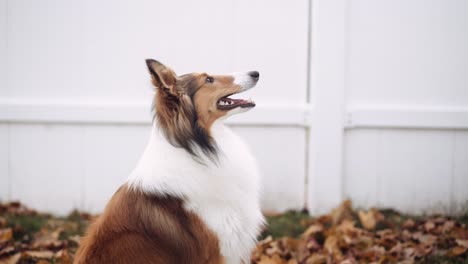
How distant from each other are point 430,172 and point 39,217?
374cm

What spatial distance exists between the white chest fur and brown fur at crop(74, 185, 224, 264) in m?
0.05

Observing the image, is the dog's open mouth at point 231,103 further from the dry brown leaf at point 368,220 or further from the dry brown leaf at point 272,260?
the dry brown leaf at point 368,220

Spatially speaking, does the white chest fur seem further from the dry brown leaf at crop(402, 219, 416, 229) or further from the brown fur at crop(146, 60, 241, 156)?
the dry brown leaf at crop(402, 219, 416, 229)

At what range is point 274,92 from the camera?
446cm

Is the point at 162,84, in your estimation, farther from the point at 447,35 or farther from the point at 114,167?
the point at 447,35

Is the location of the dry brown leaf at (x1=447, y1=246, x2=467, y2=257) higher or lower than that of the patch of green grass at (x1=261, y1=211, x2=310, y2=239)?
higher

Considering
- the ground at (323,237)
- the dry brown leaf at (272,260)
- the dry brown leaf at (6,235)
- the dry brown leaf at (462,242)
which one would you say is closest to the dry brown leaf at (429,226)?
the ground at (323,237)

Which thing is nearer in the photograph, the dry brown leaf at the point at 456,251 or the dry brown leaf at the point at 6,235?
the dry brown leaf at the point at 456,251

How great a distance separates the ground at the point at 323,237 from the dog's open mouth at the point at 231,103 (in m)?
1.16

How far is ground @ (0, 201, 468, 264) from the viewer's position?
341 cm

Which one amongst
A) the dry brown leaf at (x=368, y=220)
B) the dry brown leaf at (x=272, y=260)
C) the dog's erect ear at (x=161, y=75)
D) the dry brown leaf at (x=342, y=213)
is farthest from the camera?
the dry brown leaf at (x=342, y=213)

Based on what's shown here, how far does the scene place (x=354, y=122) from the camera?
4387 millimetres

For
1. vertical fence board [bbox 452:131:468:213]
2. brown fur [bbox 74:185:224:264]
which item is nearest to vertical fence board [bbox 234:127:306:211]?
vertical fence board [bbox 452:131:468:213]

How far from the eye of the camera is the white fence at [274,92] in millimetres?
4359
